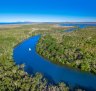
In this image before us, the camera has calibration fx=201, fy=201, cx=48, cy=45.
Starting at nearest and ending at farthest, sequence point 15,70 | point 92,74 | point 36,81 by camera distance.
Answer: point 36,81 → point 15,70 → point 92,74

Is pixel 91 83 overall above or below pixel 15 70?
below

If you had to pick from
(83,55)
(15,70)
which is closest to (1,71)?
(15,70)

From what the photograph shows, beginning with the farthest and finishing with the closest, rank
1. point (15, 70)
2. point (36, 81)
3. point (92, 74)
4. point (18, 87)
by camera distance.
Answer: point (92, 74) → point (15, 70) → point (36, 81) → point (18, 87)

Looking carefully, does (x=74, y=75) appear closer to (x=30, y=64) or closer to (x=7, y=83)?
(x=30, y=64)

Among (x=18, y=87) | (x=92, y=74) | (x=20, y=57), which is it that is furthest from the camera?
(x=20, y=57)

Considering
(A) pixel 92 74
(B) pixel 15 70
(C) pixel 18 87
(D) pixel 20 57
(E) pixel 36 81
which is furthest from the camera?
(D) pixel 20 57

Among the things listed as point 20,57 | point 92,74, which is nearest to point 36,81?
Result: point 92,74

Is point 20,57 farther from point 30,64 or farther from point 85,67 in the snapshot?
point 85,67

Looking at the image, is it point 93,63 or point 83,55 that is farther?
point 83,55

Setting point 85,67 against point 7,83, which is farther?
point 85,67
